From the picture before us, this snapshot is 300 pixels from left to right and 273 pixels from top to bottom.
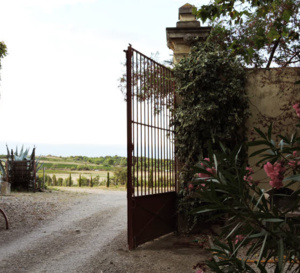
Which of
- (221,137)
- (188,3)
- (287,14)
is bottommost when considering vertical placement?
(221,137)

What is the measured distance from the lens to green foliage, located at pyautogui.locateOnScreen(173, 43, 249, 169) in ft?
19.5

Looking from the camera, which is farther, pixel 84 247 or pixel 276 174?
pixel 84 247

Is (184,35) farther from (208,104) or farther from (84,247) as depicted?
(84,247)

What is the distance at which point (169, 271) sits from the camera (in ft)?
14.2

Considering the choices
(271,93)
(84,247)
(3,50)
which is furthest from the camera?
(3,50)

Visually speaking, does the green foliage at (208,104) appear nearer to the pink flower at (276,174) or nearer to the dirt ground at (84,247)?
the dirt ground at (84,247)

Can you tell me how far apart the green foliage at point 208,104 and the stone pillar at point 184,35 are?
1.38 feet

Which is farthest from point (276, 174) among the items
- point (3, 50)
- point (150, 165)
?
point (3, 50)

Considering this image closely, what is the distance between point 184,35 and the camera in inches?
261

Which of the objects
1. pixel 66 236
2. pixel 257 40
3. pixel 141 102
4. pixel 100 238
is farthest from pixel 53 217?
pixel 257 40

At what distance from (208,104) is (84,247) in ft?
9.81

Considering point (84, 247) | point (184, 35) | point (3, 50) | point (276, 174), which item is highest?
point (3, 50)

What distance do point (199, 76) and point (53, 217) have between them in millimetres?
4942

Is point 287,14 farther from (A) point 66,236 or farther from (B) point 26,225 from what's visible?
(B) point 26,225
